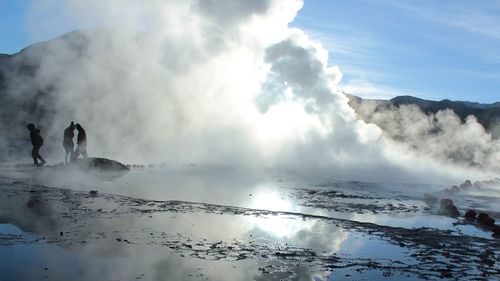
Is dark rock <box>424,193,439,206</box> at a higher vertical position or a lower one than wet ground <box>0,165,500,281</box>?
higher

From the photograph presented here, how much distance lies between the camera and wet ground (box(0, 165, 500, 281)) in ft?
24.7

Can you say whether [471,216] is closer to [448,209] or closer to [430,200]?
[448,209]

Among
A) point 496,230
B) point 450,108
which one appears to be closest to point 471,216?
point 496,230

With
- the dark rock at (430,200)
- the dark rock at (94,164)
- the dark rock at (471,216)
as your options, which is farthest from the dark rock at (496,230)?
the dark rock at (94,164)

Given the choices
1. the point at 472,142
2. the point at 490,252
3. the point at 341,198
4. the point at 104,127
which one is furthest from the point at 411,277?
the point at 472,142

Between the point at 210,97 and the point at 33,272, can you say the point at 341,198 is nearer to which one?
the point at 33,272

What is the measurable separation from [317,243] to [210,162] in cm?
2755

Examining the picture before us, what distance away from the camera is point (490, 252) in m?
10.4

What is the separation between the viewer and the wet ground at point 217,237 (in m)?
7.52

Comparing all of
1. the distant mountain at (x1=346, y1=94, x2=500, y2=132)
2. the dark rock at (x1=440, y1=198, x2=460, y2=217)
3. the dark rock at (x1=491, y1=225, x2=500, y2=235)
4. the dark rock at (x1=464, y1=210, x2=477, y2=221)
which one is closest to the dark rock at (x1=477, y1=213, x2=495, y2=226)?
the dark rock at (x1=464, y1=210, x2=477, y2=221)

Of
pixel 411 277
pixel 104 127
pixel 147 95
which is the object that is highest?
pixel 147 95

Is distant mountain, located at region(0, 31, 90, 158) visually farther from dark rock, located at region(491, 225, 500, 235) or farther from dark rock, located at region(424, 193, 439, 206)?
dark rock, located at region(491, 225, 500, 235)

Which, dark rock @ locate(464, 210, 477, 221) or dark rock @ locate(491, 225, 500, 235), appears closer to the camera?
dark rock @ locate(491, 225, 500, 235)

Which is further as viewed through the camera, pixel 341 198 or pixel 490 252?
pixel 341 198
